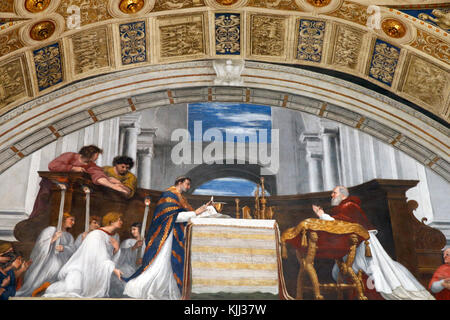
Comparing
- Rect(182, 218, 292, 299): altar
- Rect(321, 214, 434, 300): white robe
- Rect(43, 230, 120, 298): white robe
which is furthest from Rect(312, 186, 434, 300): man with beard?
Rect(43, 230, 120, 298): white robe

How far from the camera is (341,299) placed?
11227 mm

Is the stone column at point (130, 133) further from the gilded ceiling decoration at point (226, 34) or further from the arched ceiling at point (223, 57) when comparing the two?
the gilded ceiling decoration at point (226, 34)

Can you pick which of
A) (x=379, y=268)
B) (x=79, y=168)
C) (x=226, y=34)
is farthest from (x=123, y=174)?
(x=379, y=268)

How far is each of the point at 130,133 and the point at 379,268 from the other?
16.1 feet

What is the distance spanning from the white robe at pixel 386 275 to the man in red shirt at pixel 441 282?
14 centimetres

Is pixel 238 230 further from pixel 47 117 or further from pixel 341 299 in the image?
pixel 47 117

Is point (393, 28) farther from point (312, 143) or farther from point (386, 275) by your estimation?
point (386, 275)

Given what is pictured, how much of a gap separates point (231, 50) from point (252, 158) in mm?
2048

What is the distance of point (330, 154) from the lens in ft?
41.9

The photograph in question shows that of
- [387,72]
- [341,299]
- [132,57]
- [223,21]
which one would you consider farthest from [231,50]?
[341,299]

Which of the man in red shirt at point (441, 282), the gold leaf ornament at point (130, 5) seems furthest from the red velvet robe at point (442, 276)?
the gold leaf ornament at point (130, 5)

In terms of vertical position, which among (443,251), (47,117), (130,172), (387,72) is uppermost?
(387,72)

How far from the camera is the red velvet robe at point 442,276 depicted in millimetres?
11383

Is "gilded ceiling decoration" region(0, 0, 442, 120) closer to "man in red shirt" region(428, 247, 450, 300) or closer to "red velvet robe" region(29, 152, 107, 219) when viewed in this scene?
"red velvet robe" region(29, 152, 107, 219)
